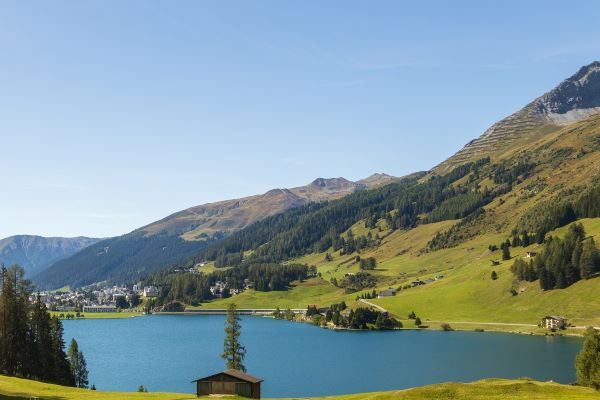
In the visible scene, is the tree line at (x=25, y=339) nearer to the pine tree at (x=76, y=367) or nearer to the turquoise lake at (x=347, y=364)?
the pine tree at (x=76, y=367)

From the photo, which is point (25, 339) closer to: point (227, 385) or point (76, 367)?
point (76, 367)

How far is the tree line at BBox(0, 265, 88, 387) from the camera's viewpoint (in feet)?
343

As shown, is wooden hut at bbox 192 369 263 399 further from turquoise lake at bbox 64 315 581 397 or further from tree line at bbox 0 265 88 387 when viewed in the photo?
tree line at bbox 0 265 88 387

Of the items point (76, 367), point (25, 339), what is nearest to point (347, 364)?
point (76, 367)

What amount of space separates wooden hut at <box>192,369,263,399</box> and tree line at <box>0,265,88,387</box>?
4616 centimetres

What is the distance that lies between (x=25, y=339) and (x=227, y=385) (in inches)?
2048

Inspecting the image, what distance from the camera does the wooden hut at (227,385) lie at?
245ft

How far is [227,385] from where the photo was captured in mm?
74875

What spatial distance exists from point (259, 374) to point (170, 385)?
23026 millimetres

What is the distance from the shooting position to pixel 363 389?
120625 mm

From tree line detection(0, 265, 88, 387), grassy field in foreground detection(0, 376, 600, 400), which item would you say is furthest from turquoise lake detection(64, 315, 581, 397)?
grassy field in foreground detection(0, 376, 600, 400)

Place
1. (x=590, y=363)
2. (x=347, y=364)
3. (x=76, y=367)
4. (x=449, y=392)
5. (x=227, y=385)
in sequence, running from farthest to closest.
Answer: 1. (x=347, y=364)
2. (x=76, y=367)
3. (x=590, y=363)
4. (x=227, y=385)
5. (x=449, y=392)

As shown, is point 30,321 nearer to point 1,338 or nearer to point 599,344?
point 1,338

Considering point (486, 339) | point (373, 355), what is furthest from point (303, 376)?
point (486, 339)
